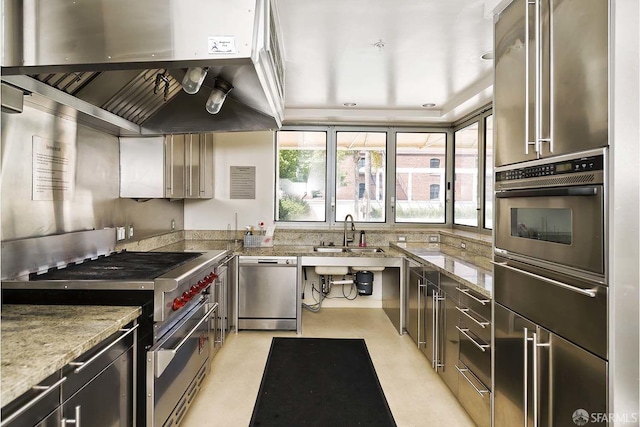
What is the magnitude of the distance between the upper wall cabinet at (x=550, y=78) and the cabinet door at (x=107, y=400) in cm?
196

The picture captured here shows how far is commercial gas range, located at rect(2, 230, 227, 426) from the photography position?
1.63m

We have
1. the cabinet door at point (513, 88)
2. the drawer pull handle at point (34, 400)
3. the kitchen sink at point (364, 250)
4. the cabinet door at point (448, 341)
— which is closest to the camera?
the drawer pull handle at point (34, 400)

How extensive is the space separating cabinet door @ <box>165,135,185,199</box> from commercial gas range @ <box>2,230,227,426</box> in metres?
0.62

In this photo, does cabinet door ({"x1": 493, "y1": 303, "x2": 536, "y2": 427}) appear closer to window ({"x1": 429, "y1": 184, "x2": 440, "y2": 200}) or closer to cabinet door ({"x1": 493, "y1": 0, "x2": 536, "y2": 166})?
cabinet door ({"x1": 493, "y1": 0, "x2": 536, "y2": 166})

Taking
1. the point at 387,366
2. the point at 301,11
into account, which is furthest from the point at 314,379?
the point at 301,11

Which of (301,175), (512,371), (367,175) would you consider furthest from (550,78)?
(301,175)

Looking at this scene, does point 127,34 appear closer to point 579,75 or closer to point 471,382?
point 579,75

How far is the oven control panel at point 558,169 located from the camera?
3.82ft

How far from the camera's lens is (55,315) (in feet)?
4.76

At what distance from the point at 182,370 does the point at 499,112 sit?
2.24m

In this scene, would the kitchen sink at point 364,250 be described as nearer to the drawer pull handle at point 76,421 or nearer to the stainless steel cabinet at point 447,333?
the stainless steel cabinet at point 447,333

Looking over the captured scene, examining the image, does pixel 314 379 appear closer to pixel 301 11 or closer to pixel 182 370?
pixel 182 370

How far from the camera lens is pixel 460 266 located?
2.61 metres

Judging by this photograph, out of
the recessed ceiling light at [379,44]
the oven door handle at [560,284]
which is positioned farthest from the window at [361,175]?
the oven door handle at [560,284]
